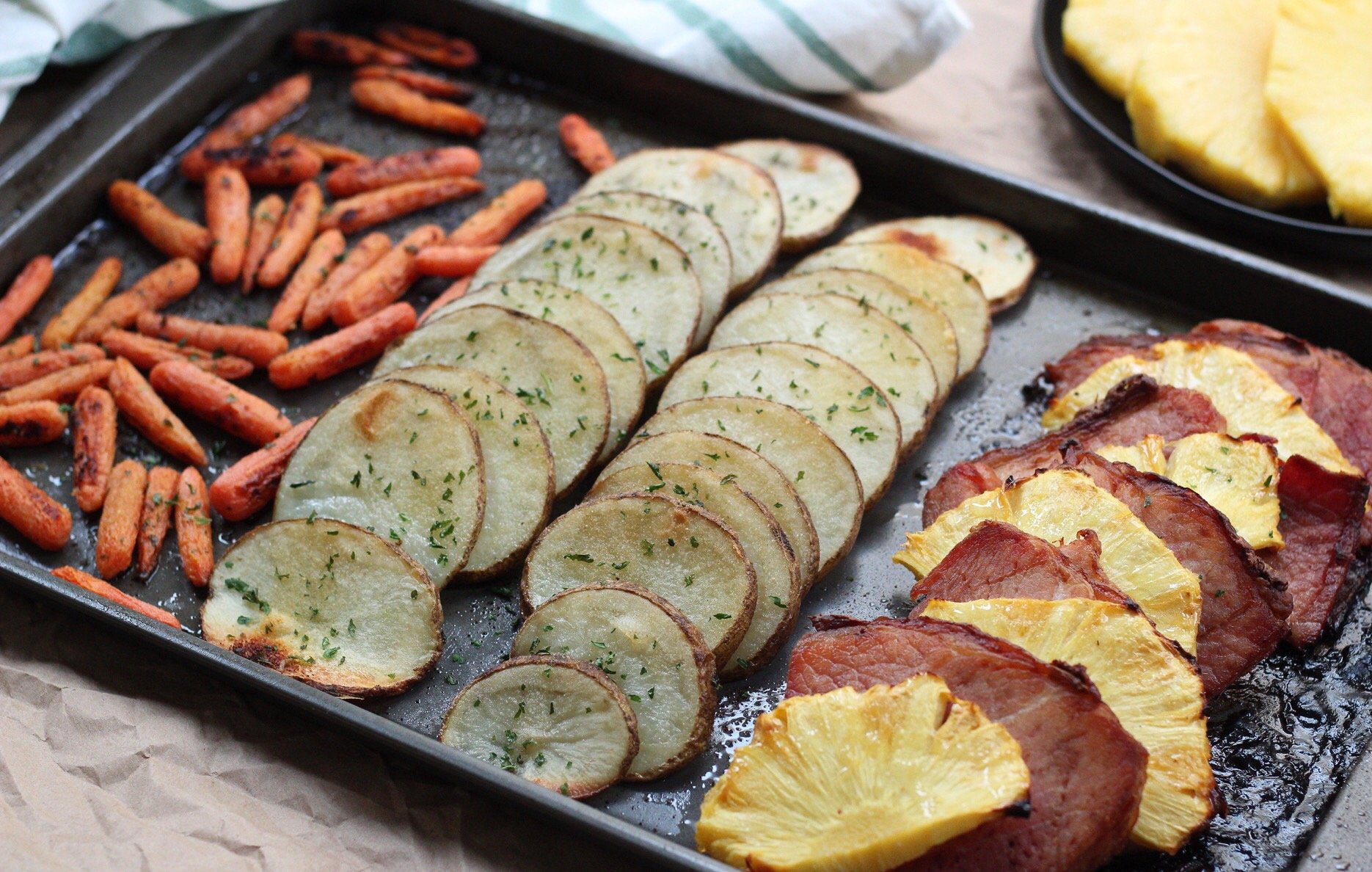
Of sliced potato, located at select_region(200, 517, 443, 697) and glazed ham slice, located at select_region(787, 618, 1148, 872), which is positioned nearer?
glazed ham slice, located at select_region(787, 618, 1148, 872)

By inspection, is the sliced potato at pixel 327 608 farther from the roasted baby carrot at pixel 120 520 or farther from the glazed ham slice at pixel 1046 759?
the glazed ham slice at pixel 1046 759

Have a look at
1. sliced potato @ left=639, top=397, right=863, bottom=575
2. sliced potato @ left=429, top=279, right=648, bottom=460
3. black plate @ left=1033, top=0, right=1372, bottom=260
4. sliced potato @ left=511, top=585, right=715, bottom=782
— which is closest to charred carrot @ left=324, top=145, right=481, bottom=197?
sliced potato @ left=429, top=279, right=648, bottom=460

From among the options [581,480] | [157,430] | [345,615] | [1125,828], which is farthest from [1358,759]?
[157,430]

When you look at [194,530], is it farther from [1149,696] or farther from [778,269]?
[1149,696]

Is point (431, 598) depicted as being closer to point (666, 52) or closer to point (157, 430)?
point (157, 430)

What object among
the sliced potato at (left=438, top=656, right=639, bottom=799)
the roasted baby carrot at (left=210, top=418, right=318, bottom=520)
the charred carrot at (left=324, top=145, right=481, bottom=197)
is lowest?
the sliced potato at (left=438, top=656, right=639, bottom=799)

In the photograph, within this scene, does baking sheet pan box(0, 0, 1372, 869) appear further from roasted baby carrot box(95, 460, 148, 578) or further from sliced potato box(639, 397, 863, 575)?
sliced potato box(639, 397, 863, 575)

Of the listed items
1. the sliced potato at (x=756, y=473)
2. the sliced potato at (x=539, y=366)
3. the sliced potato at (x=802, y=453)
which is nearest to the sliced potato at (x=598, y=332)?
the sliced potato at (x=539, y=366)
